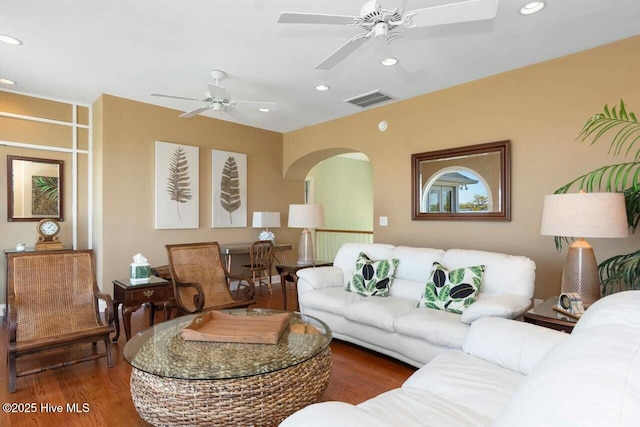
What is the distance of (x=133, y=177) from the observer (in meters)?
4.70

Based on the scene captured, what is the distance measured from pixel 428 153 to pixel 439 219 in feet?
2.74

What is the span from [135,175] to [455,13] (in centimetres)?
427

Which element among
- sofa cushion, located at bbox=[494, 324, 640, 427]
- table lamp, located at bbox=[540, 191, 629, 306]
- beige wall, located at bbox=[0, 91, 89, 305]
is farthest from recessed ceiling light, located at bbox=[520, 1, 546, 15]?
beige wall, located at bbox=[0, 91, 89, 305]

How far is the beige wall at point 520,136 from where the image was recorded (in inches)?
126

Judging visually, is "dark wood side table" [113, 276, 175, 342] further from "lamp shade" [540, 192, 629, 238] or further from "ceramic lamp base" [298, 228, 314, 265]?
"lamp shade" [540, 192, 629, 238]

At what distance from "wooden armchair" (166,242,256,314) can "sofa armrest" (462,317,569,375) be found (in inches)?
91.7

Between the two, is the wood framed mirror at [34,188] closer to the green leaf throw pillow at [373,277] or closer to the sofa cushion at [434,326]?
the green leaf throw pillow at [373,277]

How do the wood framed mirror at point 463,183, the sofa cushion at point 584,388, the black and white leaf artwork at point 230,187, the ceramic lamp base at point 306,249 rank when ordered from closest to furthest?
the sofa cushion at point 584,388
the wood framed mirror at point 463,183
the ceramic lamp base at point 306,249
the black and white leaf artwork at point 230,187

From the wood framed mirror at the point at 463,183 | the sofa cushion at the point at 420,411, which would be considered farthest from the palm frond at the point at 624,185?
the sofa cushion at the point at 420,411

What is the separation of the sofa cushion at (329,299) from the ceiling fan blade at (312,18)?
7.48 feet

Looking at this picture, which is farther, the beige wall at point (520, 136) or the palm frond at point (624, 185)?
the beige wall at point (520, 136)

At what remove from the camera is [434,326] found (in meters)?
2.56

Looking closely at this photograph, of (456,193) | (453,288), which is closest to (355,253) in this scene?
(453,288)

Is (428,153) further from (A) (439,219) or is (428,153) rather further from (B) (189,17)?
(B) (189,17)
